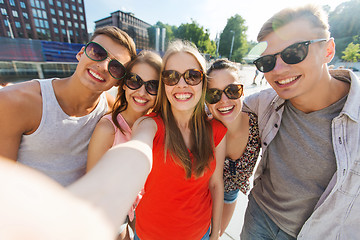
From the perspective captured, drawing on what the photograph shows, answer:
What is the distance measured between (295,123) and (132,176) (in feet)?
5.32

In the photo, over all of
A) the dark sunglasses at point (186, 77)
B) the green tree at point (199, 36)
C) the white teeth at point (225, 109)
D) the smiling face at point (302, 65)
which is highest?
the green tree at point (199, 36)

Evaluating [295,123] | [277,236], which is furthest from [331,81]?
[277,236]

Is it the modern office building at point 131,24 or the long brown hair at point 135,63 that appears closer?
the long brown hair at point 135,63

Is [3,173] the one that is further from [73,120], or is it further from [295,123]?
[295,123]

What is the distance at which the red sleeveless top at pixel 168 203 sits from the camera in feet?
4.35

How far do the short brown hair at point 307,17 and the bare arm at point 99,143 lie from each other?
75.6 inches

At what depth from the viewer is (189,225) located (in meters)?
1.36

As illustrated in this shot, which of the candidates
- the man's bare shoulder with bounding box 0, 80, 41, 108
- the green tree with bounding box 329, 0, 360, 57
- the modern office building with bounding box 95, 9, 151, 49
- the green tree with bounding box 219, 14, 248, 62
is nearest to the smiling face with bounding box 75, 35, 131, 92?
the man's bare shoulder with bounding box 0, 80, 41, 108

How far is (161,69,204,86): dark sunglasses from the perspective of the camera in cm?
150

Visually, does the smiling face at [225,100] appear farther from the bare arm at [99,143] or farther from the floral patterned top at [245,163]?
the bare arm at [99,143]

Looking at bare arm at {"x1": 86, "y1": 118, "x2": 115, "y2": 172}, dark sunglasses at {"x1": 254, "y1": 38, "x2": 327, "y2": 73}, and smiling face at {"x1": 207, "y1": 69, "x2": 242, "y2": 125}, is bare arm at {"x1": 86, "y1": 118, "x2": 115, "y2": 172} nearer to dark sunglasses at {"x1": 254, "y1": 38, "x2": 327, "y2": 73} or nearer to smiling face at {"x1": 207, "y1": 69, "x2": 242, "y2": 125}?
smiling face at {"x1": 207, "y1": 69, "x2": 242, "y2": 125}

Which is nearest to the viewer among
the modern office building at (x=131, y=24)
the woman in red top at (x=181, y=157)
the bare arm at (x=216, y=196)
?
the woman in red top at (x=181, y=157)

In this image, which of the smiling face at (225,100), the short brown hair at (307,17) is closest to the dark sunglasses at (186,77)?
the smiling face at (225,100)

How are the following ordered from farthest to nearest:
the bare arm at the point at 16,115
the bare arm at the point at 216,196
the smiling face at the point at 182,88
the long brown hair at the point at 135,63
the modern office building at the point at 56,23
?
the modern office building at the point at 56,23 < the long brown hair at the point at 135,63 < the bare arm at the point at 216,196 < the smiling face at the point at 182,88 < the bare arm at the point at 16,115
